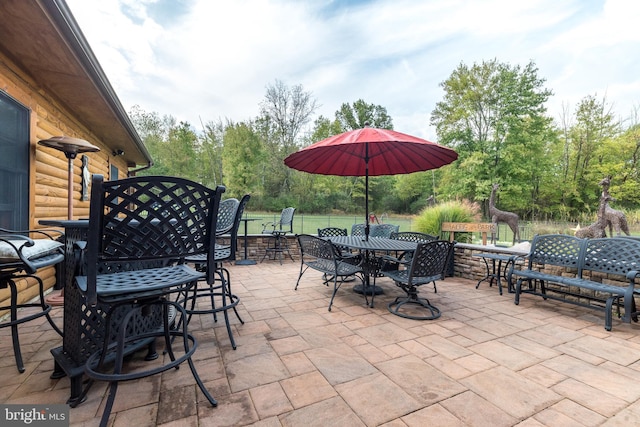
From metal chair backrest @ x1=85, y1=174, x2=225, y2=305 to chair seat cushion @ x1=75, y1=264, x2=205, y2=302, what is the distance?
2.7 inches

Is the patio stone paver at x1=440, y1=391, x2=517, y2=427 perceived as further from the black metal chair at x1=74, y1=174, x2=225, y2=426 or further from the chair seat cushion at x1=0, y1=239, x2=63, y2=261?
the chair seat cushion at x1=0, y1=239, x2=63, y2=261

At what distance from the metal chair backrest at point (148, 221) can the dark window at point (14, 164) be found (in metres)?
2.24

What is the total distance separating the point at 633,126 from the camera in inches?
500

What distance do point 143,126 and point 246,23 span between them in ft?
48.9

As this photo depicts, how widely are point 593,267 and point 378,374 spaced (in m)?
2.77

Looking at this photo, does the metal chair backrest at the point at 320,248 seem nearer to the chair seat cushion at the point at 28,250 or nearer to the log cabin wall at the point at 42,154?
the chair seat cushion at the point at 28,250

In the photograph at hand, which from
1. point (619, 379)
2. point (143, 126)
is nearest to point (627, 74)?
point (619, 379)

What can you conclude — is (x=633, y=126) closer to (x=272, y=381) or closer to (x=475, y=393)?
(x=475, y=393)

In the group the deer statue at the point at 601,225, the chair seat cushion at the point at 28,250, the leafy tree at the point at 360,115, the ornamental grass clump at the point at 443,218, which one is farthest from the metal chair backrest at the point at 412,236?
the leafy tree at the point at 360,115

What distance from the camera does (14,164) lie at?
8.72ft

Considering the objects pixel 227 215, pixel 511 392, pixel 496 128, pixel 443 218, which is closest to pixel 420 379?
pixel 511 392

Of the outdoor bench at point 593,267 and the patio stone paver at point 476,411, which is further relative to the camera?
the outdoor bench at point 593,267

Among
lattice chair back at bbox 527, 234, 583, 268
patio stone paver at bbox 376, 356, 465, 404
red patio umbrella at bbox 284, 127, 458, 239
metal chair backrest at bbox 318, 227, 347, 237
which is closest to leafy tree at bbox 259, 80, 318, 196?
metal chair backrest at bbox 318, 227, 347, 237

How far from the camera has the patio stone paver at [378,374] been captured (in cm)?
135
